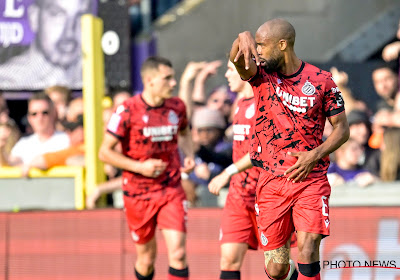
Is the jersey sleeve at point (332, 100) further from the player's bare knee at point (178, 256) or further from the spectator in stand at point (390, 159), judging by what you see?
the spectator in stand at point (390, 159)

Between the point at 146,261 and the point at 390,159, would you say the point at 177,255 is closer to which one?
the point at 146,261

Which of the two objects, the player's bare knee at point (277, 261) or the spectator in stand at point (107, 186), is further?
the spectator in stand at point (107, 186)

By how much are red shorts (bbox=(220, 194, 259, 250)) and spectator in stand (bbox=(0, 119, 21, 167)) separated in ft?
12.3

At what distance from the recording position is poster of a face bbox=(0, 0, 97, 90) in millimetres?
11531

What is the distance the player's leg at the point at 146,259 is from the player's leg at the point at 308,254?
9.16 ft

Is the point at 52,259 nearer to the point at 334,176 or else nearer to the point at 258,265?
the point at 258,265

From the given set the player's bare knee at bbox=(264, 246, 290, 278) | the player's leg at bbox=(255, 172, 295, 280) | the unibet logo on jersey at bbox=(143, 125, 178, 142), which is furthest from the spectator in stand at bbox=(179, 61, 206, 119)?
the player's bare knee at bbox=(264, 246, 290, 278)

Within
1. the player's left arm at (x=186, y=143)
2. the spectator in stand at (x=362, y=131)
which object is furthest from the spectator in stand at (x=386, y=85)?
the player's left arm at (x=186, y=143)

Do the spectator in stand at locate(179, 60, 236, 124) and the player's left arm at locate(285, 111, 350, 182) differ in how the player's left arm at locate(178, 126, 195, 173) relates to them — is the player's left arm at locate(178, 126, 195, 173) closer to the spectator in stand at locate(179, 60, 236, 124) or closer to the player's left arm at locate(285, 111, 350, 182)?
the spectator in stand at locate(179, 60, 236, 124)

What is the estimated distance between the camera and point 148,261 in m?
9.45

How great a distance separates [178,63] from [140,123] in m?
3.67

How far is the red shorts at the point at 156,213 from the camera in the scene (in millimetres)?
9156

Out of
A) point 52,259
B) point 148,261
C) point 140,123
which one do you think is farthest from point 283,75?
point 52,259

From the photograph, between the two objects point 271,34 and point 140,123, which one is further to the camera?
point 140,123
